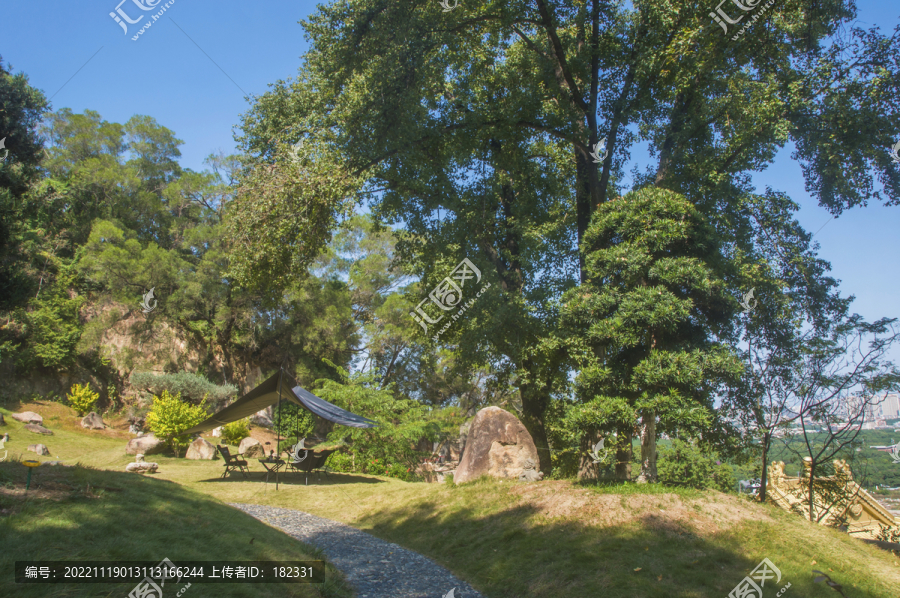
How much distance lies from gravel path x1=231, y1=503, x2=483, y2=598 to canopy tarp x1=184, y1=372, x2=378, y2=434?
3555 millimetres

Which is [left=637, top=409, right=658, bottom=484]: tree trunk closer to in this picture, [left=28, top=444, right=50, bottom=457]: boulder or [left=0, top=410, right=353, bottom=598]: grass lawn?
[left=0, top=410, right=353, bottom=598]: grass lawn

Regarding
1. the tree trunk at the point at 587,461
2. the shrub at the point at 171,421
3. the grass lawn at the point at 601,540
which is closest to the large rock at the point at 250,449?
the shrub at the point at 171,421

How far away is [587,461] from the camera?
958 centimetres

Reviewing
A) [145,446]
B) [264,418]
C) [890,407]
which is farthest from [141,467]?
[890,407]

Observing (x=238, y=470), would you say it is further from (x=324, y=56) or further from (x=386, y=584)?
(x=324, y=56)

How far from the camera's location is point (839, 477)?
891 cm

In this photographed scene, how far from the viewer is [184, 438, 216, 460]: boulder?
14.7m

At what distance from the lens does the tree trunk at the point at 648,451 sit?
310 inches

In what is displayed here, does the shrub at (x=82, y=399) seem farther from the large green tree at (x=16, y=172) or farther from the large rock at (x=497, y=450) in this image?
the large rock at (x=497, y=450)

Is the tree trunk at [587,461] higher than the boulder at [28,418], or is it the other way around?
the boulder at [28,418]

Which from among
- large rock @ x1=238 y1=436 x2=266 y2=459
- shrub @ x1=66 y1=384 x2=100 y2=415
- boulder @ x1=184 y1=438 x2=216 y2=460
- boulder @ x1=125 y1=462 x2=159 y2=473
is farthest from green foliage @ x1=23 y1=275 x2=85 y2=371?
boulder @ x1=125 y1=462 x2=159 y2=473

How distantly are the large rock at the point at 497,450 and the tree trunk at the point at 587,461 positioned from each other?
92cm

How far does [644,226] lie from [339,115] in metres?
6.44

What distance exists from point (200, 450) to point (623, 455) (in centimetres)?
1245
